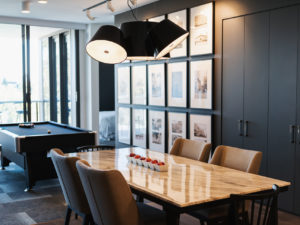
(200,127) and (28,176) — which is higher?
(200,127)

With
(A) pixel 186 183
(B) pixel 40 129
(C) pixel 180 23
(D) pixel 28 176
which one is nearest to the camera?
(A) pixel 186 183

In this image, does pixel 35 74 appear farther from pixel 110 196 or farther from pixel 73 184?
pixel 110 196

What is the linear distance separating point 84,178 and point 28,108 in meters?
6.04

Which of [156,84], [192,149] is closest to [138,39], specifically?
[192,149]

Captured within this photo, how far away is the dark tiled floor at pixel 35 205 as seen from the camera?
13.8 feet

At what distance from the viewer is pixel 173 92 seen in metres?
6.03

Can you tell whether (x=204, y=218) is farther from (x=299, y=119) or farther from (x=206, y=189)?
(x=299, y=119)

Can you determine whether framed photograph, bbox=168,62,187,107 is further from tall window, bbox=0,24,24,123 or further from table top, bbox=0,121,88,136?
tall window, bbox=0,24,24,123

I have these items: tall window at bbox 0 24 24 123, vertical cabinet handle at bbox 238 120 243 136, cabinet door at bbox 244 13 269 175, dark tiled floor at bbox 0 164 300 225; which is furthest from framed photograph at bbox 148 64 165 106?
tall window at bbox 0 24 24 123

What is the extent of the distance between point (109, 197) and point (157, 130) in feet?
12.8

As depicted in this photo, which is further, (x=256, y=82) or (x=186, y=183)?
(x=256, y=82)

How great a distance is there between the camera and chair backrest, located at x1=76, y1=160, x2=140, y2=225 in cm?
254

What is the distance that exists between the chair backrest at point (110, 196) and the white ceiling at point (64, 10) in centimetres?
416

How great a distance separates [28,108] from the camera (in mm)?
8359
